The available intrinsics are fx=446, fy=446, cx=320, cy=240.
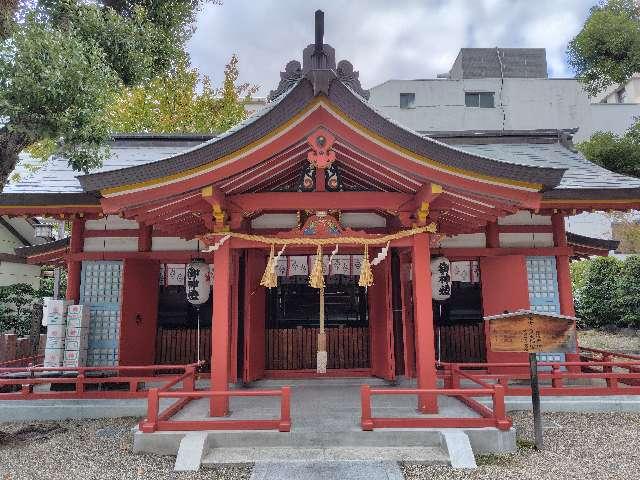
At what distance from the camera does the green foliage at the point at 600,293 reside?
20.8m

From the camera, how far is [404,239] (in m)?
7.18

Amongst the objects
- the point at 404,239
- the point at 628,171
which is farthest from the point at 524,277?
the point at 628,171

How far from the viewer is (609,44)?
15.5 m

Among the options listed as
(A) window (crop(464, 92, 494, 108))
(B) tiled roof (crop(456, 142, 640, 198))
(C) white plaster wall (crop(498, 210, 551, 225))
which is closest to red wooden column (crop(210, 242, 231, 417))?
(B) tiled roof (crop(456, 142, 640, 198))

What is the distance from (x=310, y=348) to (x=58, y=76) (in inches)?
285

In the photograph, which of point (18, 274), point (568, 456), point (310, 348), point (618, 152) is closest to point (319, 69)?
point (568, 456)

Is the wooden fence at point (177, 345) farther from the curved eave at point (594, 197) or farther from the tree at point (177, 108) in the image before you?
the tree at point (177, 108)

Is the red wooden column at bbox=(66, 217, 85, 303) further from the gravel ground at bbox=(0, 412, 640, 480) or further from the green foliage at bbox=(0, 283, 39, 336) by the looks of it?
the green foliage at bbox=(0, 283, 39, 336)

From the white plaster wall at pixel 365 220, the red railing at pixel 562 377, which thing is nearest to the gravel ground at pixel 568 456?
the red railing at pixel 562 377

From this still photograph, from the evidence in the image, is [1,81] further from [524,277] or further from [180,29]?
[524,277]

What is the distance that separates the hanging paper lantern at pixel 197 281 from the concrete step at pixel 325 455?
3.67 meters

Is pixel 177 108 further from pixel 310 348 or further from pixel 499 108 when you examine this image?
pixel 499 108

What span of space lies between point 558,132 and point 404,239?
341 inches

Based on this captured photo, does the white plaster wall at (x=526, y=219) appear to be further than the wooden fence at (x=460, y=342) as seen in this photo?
No
